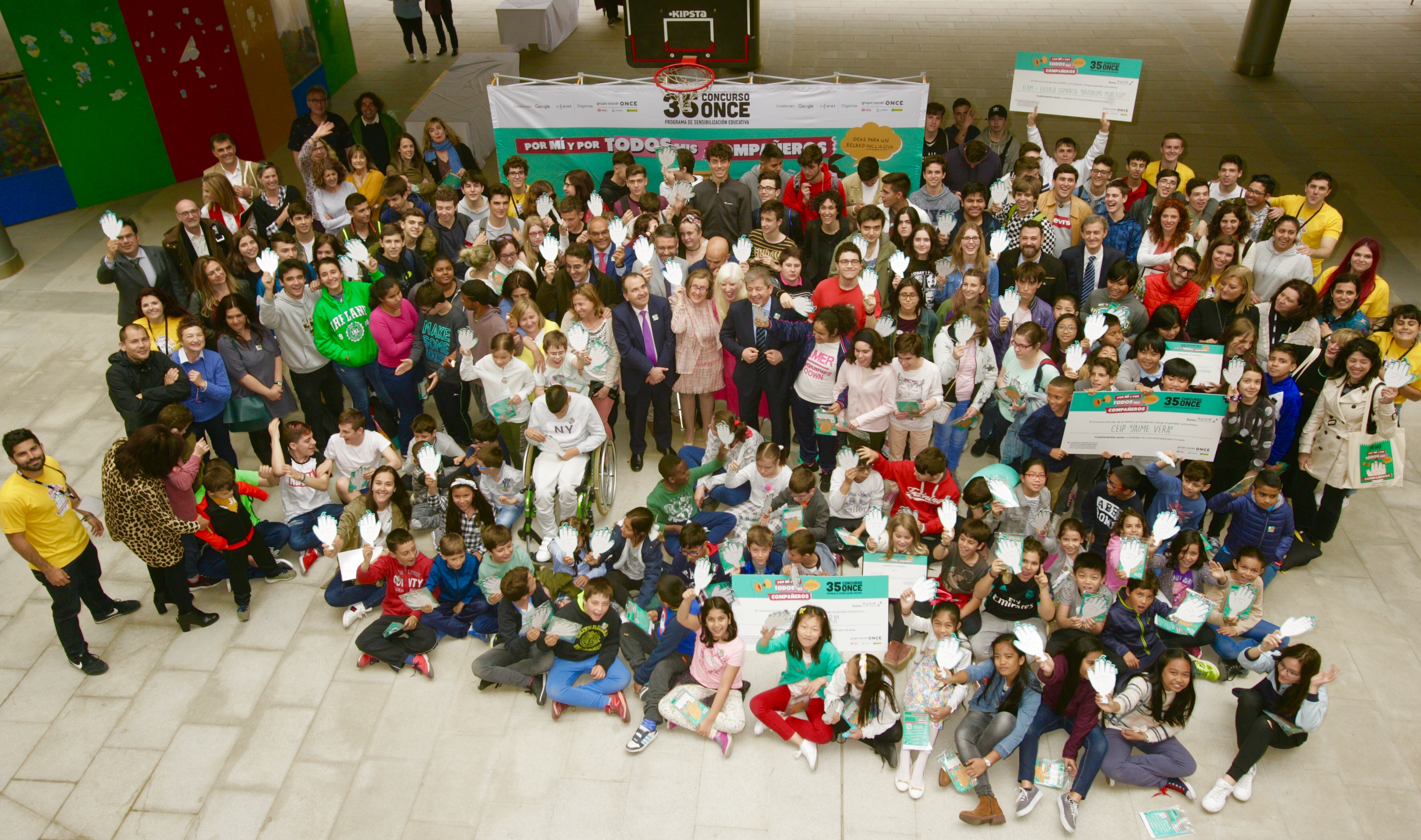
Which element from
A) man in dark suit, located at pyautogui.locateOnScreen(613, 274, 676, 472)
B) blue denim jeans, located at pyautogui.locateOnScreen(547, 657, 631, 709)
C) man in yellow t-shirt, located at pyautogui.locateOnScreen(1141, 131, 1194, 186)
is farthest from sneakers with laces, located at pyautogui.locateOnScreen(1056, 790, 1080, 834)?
man in yellow t-shirt, located at pyautogui.locateOnScreen(1141, 131, 1194, 186)

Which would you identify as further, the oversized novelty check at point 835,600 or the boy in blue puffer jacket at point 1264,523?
the boy in blue puffer jacket at point 1264,523

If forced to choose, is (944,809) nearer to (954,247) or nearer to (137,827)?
(954,247)

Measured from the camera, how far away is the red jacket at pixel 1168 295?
692cm

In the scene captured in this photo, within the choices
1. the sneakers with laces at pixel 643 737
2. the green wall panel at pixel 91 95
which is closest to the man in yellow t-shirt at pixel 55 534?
the sneakers with laces at pixel 643 737

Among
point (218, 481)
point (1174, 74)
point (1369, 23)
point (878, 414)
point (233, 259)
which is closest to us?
point (218, 481)

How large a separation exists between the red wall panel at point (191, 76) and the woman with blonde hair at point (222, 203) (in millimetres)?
4749

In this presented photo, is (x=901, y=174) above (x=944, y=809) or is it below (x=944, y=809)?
above

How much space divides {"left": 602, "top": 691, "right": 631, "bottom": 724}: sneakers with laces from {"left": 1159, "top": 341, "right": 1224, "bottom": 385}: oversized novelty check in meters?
4.15

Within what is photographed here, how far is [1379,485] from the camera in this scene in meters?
6.21

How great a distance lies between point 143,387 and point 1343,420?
8046 mm

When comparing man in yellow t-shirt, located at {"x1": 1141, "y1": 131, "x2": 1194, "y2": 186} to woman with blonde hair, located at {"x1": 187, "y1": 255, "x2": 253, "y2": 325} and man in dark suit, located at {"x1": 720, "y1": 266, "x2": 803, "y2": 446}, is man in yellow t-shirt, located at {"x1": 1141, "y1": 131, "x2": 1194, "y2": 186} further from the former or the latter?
woman with blonde hair, located at {"x1": 187, "y1": 255, "x2": 253, "y2": 325}

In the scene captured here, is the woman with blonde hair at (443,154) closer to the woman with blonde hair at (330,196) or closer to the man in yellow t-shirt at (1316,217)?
the woman with blonde hair at (330,196)

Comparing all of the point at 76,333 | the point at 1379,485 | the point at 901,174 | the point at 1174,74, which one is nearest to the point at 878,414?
the point at 901,174

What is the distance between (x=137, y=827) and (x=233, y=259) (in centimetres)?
423
